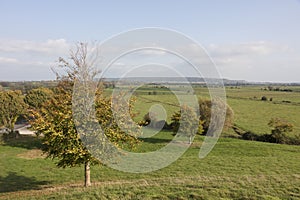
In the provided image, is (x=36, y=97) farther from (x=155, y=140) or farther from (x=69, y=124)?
(x=69, y=124)

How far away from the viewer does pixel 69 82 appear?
12969mm

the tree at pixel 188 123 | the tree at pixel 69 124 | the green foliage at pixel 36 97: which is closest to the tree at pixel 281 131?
the tree at pixel 188 123

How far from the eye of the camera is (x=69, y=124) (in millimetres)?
12203

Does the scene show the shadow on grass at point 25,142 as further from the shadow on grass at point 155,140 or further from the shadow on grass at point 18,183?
the shadow on grass at point 155,140

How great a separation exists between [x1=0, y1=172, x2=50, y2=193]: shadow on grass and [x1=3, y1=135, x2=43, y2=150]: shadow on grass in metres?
14.6

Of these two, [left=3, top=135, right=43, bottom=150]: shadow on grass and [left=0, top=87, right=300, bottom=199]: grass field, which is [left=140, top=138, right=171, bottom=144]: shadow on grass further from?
[left=3, top=135, right=43, bottom=150]: shadow on grass

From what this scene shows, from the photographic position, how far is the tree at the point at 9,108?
135 feet

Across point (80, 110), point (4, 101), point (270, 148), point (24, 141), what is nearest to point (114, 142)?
point (80, 110)

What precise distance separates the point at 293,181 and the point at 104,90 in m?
11.0

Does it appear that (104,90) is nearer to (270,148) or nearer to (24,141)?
(270,148)

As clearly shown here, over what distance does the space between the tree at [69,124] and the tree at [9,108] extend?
3306 cm

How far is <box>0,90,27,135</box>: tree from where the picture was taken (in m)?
41.1

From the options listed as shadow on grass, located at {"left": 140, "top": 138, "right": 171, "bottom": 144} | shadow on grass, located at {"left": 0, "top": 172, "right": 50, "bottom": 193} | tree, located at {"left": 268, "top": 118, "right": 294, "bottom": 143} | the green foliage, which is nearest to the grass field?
shadow on grass, located at {"left": 0, "top": 172, "right": 50, "bottom": 193}

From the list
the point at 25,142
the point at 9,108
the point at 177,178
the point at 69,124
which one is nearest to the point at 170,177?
the point at 177,178
